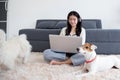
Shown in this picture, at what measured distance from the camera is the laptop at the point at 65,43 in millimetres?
2516

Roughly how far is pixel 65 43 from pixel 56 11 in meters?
2.48

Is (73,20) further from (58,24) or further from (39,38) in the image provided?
(58,24)

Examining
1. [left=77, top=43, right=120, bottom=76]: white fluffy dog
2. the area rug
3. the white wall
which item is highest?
the white wall

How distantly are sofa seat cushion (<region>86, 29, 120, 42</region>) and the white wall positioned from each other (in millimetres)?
1524

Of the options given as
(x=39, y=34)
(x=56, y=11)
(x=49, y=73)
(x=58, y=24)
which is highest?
(x=56, y=11)

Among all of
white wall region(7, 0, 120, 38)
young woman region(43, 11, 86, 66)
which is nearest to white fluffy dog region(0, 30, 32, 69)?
young woman region(43, 11, 86, 66)

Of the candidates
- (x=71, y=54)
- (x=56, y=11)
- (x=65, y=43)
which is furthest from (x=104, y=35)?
(x=56, y=11)

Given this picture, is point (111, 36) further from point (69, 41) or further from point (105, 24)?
point (105, 24)

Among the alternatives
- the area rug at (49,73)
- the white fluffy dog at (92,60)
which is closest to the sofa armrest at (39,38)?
the area rug at (49,73)

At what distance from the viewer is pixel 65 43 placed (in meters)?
2.59

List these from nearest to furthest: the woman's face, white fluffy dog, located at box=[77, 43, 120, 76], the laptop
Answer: white fluffy dog, located at box=[77, 43, 120, 76] < the laptop < the woman's face

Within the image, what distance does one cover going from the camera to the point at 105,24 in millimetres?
4840

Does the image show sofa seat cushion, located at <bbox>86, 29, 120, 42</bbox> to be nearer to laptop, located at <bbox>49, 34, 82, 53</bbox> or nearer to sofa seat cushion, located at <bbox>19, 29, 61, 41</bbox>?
sofa seat cushion, located at <bbox>19, 29, 61, 41</bbox>

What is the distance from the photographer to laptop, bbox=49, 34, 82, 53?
252 centimetres
